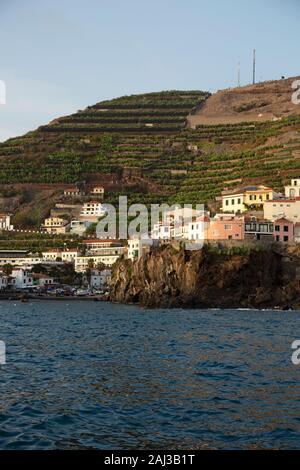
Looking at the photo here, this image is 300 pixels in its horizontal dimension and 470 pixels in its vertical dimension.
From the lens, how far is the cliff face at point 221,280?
74.8 meters

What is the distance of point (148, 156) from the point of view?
15838cm

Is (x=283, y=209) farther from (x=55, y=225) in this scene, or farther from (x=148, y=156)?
(x=148, y=156)

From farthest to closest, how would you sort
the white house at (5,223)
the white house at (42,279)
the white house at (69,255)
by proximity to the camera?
the white house at (5,223), the white house at (69,255), the white house at (42,279)

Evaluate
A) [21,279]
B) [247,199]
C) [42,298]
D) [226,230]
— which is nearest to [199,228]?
[226,230]

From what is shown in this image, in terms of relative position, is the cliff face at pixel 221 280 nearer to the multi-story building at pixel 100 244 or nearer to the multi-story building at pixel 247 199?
the multi-story building at pixel 247 199

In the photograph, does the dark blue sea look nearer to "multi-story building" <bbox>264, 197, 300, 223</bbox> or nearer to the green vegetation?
"multi-story building" <bbox>264, 197, 300, 223</bbox>

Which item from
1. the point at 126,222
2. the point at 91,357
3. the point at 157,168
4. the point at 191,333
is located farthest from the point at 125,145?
the point at 91,357

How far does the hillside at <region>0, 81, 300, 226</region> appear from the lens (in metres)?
136

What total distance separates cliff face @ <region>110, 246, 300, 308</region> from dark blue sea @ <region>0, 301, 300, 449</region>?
3337 centimetres

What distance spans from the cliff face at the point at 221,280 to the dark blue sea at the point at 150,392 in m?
33.4

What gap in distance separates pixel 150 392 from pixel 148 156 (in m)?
136

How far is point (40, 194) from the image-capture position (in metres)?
146

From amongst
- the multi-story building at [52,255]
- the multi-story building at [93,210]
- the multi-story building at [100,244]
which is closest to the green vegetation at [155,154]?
the multi-story building at [93,210]
